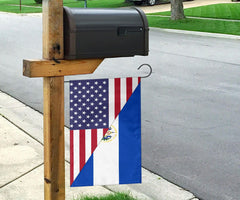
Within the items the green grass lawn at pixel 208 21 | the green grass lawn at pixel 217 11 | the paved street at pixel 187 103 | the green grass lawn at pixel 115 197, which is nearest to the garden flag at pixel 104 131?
the green grass lawn at pixel 115 197

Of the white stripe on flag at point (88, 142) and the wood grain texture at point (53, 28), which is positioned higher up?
the wood grain texture at point (53, 28)

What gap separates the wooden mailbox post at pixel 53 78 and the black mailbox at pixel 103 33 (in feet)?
0.26

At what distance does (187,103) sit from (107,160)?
533 centimetres

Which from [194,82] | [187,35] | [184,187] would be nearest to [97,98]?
[184,187]

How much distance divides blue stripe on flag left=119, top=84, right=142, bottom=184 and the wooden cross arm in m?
0.52

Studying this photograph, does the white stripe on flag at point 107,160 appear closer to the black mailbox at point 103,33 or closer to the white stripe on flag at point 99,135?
the white stripe on flag at point 99,135

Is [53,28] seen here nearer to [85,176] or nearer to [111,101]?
[111,101]

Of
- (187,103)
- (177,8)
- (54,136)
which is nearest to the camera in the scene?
(54,136)

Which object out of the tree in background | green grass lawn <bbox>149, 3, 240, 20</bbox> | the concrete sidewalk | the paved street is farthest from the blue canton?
green grass lawn <bbox>149, 3, 240, 20</bbox>

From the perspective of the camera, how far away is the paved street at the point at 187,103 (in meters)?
6.34

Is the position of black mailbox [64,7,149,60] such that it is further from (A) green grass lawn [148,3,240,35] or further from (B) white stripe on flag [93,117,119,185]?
(A) green grass lawn [148,3,240,35]

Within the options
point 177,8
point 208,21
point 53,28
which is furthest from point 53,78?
point 177,8

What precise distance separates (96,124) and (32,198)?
1342 millimetres

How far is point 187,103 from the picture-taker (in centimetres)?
969
